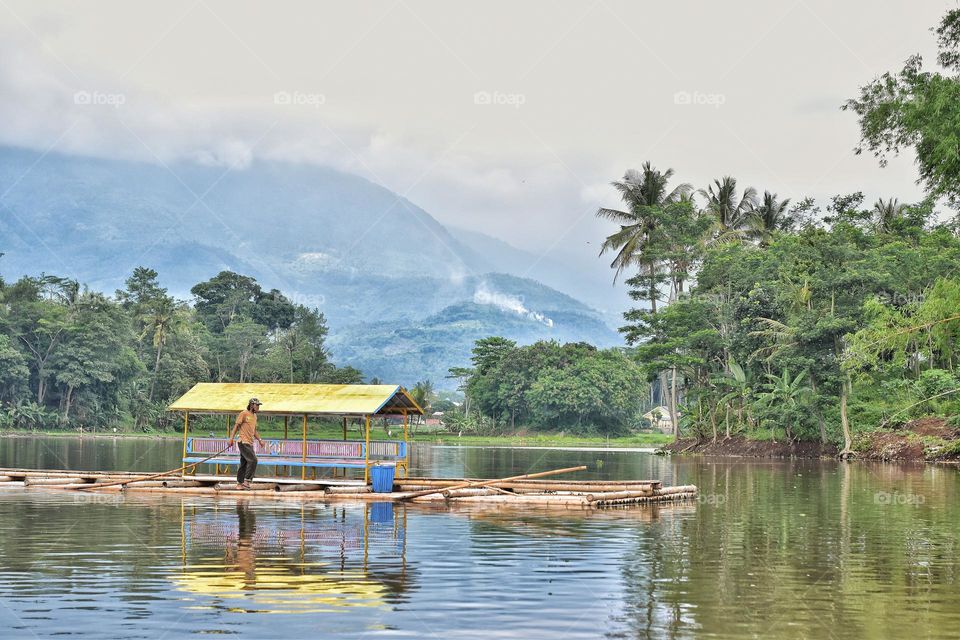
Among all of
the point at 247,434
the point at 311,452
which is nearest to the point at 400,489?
the point at 311,452

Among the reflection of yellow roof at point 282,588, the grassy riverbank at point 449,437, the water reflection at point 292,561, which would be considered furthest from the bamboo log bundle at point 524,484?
the grassy riverbank at point 449,437

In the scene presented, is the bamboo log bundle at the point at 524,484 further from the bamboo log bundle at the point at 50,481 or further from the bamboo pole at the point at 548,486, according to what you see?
the bamboo log bundle at the point at 50,481

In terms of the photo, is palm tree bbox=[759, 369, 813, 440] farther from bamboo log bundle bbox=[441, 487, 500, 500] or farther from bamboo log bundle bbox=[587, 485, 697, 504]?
bamboo log bundle bbox=[441, 487, 500, 500]

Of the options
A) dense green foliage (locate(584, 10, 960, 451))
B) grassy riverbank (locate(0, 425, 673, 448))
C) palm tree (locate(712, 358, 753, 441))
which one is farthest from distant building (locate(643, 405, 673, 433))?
palm tree (locate(712, 358, 753, 441))

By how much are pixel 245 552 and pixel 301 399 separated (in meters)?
14.3

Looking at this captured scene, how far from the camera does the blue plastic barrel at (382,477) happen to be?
3011cm

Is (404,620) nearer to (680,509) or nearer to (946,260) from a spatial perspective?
(680,509)

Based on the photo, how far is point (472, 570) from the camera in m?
16.7

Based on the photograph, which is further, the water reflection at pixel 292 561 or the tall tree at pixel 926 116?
the tall tree at pixel 926 116

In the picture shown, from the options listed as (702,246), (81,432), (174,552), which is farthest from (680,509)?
(81,432)

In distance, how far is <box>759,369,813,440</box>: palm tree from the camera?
2321 inches

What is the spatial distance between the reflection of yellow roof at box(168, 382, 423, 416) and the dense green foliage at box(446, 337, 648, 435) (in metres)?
76.7

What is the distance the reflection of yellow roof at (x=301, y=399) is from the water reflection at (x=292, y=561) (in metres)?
5.95

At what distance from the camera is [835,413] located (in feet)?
198
